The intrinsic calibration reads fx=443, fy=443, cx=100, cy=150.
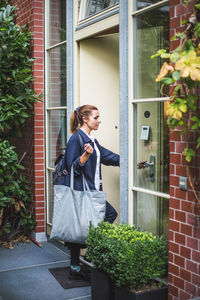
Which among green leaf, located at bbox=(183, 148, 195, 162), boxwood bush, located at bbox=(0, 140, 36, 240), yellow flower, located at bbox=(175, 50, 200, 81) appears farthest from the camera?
boxwood bush, located at bbox=(0, 140, 36, 240)

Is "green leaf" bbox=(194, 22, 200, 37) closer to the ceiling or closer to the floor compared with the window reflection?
closer to the floor

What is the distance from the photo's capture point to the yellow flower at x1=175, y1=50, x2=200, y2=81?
9.07 ft

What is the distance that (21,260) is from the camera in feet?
19.2

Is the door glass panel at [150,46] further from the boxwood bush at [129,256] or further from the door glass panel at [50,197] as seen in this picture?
the door glass panel at [50,197]

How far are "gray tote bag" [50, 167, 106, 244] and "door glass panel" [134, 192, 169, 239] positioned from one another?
1.27ft

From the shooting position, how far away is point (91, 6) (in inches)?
216

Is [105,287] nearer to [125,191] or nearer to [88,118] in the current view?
[125,191]

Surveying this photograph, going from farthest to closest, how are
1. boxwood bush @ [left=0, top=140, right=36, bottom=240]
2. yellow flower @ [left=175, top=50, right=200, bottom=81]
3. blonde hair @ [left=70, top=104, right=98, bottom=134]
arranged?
boxwood bush @ [left=0, top=140, right=36, bottom=240]
blonde hair @ [left=70, top=104, right=98, bottom=134]
yellow flower @ [left=175, top=50, right=200, bottom=81]

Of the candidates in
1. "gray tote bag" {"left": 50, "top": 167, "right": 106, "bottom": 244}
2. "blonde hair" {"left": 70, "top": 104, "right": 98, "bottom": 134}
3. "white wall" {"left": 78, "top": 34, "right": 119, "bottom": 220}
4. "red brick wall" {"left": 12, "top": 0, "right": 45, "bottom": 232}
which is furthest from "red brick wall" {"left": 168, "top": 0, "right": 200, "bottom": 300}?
"red brick wall" {"left": 12, "top": 0, "right": 45, "bottom": 232}

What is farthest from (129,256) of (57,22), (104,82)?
(57,22)

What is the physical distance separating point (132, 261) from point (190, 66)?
164cm

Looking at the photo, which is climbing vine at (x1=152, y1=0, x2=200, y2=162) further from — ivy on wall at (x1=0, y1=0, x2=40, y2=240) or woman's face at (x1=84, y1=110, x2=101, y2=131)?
ivy on wall at (x1=0, y1=0, x2=40, y2=240)

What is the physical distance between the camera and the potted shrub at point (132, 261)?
355 centimetres

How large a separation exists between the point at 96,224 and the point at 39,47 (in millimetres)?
3277
